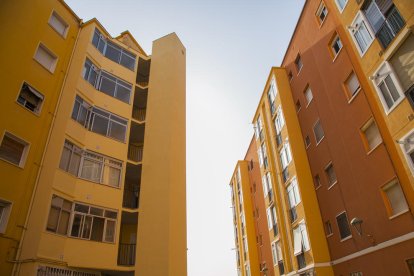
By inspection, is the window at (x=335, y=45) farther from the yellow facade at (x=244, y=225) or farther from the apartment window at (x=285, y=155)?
the yellow facade at (x=244, y=225)

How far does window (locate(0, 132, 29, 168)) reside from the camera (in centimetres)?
1386

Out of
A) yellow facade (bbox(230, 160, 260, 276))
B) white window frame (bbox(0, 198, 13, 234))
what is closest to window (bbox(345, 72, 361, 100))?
white window frame (bbox(0, 198, 13, 234))

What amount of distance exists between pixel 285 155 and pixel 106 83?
1577 cm

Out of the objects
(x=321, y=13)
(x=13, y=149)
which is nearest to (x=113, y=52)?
(x=13, y=149)

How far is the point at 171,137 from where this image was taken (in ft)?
63.7

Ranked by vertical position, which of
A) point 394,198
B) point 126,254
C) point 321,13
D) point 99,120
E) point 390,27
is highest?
point 321,13

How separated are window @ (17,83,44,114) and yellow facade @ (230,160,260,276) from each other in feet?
98.1

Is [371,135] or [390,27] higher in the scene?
[390,27]

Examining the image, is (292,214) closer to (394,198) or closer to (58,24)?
(394,198)

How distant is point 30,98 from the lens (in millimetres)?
15867

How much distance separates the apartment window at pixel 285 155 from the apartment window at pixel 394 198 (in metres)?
10.9

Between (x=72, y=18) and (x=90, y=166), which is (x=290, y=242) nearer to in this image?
(x=90, y=166)

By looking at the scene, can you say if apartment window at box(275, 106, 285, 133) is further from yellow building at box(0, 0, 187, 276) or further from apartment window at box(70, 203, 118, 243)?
apartment window at box(70, 203, 118, 243)

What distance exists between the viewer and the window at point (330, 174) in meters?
20.1
